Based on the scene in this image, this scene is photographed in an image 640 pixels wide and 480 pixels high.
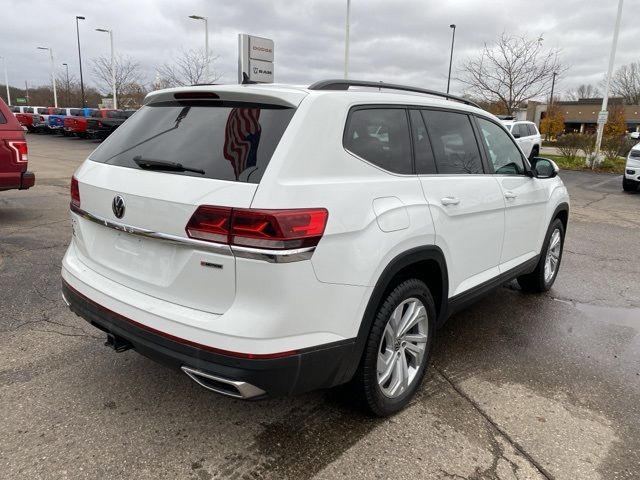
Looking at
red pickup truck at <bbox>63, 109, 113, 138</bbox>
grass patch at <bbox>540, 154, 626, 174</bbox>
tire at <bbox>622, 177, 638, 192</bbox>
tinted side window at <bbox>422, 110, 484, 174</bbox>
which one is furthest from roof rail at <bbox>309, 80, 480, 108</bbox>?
red pickup truck at <bbox>63, 109, 113, 138</bbox>

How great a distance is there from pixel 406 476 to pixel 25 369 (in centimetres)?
244

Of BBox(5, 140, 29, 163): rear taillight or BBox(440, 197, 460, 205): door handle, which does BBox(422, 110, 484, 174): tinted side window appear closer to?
BBox(440, 197, 460, 205): door handle

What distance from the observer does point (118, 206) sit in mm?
2518

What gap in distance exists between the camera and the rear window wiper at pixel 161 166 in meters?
2.37

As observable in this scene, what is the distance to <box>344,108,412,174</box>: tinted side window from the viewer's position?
256cm

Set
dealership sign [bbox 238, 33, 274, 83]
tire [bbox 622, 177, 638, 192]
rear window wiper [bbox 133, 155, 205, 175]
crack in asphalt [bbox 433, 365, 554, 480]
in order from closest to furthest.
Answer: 1. rear window wiper [bbox 133, 155, 205, 175]
2. crack in asphalt [bbox 433, 365, 554, 480]
3. dealership sign [bbox 238, 33, 274, 83]
4. tire [bbox 622, 177, 638, 192]

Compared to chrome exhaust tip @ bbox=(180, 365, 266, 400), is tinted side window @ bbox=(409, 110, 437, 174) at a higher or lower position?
higher

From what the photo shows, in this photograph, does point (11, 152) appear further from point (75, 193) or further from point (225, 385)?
point (225, 385)

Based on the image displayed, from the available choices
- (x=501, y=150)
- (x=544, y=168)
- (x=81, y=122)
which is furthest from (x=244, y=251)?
(x=81, y=122)

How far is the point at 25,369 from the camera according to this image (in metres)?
3.24

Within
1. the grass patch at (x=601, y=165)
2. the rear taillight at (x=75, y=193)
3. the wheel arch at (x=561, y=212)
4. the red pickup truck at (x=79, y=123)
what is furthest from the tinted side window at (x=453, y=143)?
the red pickup truck at (x=79, y=123)

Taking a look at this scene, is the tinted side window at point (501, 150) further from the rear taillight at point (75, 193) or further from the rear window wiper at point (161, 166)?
the rear taillight at point (75, 193)

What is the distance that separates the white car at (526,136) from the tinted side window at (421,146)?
658 inches

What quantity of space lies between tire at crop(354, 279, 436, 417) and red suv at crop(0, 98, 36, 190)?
248 inches
